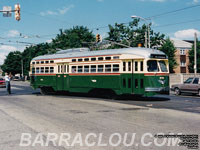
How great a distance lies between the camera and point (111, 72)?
17688 millimetres

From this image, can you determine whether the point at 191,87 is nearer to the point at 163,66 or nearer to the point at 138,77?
the point at 163,66

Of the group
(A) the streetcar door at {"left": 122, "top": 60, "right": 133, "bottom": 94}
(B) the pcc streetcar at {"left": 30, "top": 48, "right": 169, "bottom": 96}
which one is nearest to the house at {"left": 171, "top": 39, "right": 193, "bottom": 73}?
(B) the pcc streetcar at {"left": 30, "top": 48, "right": 169, "bottom": 96}

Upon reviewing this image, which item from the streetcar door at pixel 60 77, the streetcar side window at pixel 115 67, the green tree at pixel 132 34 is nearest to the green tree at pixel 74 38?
the green tree at pixel 132 34

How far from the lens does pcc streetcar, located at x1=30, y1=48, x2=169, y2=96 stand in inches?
643

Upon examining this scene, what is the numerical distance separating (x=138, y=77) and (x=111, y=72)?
205 centimetres

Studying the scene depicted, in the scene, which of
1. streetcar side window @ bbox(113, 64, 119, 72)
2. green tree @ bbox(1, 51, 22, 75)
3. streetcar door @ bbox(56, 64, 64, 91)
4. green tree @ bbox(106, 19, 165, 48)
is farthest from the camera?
green tree @ bbox(1, 51, 22, 75)

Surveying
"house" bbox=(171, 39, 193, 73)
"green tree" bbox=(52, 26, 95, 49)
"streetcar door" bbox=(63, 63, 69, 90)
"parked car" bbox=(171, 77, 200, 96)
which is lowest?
"parked car" bbox=(171, 77, 200, 96)

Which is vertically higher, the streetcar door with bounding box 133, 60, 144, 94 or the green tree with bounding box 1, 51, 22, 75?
the green tree with bounding box 1, 51, 22, 75

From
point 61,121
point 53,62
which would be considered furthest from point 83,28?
point 61,121

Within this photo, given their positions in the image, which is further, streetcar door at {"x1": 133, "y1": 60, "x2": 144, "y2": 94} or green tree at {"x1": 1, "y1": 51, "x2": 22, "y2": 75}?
green tree at {"x1": 1, "y1": 51, "x2": 22, "y2": 75}

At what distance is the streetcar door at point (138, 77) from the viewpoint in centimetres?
1630

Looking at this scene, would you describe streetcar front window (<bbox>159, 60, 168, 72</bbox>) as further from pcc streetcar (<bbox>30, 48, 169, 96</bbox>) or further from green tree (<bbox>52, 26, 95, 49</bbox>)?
green tree (<bbox>52, 26, 95, 49</bbox>)

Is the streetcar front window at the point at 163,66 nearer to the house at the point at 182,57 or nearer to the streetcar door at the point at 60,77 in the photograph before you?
the streetcar door at the point at 60,77

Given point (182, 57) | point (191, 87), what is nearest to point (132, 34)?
point (182, 57)
